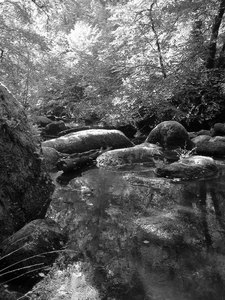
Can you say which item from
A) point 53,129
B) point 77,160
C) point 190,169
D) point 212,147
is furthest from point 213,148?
point 53,129

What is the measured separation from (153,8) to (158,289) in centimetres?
1048

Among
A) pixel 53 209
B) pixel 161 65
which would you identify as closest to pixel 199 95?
pixel 161 65

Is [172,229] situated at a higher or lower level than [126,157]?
lower

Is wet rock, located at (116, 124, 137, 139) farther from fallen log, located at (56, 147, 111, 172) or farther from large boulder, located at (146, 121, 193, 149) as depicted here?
fallen log, located at (56, 147, 111, 172)

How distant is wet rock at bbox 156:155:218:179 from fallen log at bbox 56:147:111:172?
182 cm

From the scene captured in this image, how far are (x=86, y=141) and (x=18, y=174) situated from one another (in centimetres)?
446

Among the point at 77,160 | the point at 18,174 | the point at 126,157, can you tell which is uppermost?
the point at 18,174

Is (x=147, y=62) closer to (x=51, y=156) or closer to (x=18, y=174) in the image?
(x=51, y=156)

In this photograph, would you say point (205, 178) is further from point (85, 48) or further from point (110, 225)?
point (85, 48)

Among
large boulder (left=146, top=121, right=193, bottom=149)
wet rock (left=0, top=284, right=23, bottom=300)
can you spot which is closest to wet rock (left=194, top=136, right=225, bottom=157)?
large boulder (left=146, top=121, right=193, bottom=149)

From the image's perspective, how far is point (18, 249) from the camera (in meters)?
2.95

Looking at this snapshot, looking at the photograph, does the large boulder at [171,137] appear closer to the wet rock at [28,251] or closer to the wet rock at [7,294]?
the wet rock at [28,251]

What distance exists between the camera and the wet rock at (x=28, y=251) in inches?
116

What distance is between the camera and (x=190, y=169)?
5.99m
